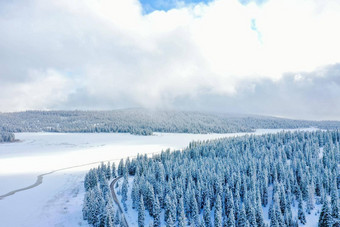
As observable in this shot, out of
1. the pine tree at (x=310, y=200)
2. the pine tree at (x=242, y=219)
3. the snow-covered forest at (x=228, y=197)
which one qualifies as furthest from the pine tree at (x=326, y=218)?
the pine tree at (x=242, y=219)

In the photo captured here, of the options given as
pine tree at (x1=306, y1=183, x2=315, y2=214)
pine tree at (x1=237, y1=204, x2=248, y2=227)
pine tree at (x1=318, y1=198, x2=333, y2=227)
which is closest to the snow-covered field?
pine tree at (x1=237, y1=204, x2=248, y2=227)

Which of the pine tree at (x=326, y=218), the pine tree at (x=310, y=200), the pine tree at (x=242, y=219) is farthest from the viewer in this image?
the pine tree at (x=310, y=200)

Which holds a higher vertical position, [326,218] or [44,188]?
[44,188]

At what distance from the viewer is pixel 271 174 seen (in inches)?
3701

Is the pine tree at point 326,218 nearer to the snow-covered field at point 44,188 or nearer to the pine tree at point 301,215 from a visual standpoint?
the pine tree at point 301,215

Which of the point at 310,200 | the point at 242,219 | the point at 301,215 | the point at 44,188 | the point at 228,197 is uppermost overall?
the point at 228,197

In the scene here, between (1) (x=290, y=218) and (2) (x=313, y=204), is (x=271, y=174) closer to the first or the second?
(2) (x=313, y=204)

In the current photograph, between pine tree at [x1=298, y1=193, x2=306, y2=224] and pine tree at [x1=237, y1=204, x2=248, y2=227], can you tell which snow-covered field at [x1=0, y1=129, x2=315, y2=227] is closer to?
pine tree at [x1=237, y1=204, x2=248, y2=227]

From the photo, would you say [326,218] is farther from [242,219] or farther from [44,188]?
[44,188]

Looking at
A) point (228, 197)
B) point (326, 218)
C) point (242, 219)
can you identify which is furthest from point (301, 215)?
point (228, 197)

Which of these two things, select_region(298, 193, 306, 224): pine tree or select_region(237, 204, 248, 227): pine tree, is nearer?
select_region(237, 204, 248, 227): pine tree

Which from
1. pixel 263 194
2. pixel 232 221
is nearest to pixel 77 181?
pixel 232 221

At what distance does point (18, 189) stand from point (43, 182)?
10.7m

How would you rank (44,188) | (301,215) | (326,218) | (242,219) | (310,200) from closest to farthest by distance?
(326,218) → (242,219) → (301,215) → (310,200) → (44,188)
